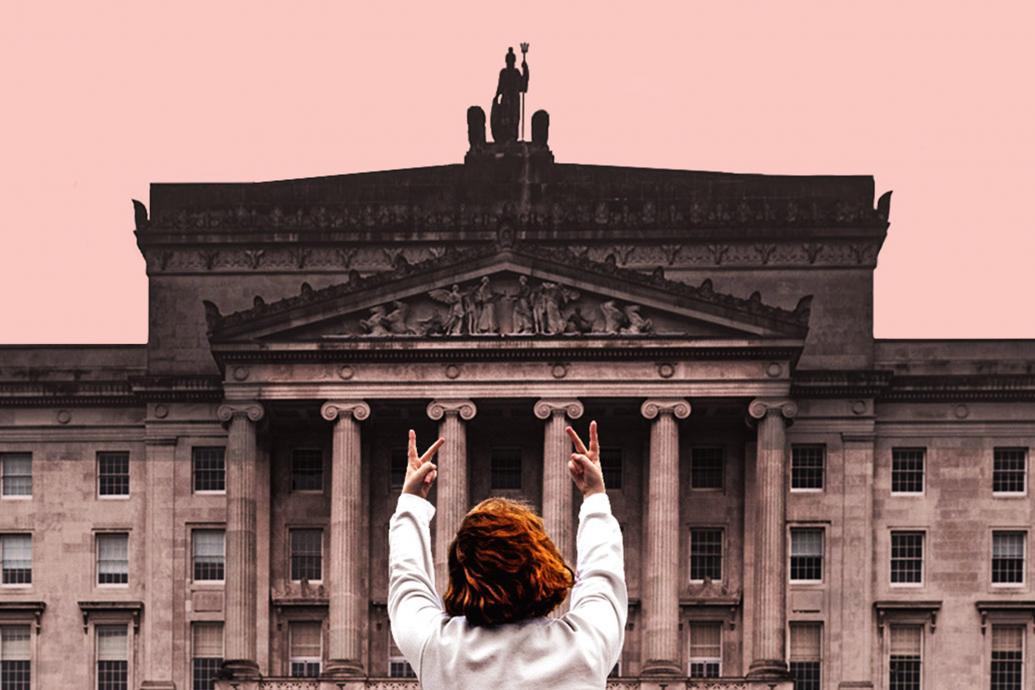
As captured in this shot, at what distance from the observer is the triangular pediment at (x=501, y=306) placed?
86688 mm

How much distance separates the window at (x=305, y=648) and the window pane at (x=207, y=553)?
4.19 metres

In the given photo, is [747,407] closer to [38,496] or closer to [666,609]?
[666,609]

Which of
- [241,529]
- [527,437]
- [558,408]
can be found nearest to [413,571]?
[558,408]

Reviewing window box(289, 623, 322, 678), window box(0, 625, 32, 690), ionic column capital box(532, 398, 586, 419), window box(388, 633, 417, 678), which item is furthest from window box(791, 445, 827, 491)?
window box(0, 625, 32, 690)

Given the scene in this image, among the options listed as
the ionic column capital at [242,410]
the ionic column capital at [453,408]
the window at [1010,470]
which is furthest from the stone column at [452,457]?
the window at [1010,470]

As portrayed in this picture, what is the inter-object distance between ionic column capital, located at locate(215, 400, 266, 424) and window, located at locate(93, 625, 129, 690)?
9268 millimetres

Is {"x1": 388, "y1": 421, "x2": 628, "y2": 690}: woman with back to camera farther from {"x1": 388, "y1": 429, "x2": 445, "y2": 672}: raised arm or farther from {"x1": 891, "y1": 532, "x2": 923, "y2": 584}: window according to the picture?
{"x1": 891, "y1": 532, "x2": 923, "y2": 584}: window

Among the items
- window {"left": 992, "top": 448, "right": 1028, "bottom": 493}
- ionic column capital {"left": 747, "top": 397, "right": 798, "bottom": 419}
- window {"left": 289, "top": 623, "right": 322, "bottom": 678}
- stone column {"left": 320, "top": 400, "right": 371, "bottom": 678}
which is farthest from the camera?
window {"left": 992, "top": 448, "right": 1028, "bottom": 493}

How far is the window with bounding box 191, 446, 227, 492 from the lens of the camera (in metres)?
92.4

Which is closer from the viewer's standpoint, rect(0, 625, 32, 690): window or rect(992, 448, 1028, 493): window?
rect(992, 448, 1028, 493): window

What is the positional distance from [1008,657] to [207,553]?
29.0m

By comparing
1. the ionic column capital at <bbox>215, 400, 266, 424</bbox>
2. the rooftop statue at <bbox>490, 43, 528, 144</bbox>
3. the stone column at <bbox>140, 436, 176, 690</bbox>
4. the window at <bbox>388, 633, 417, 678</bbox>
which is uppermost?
the rooftop statue at <bbox>490, 43, 528, 144</bbox>

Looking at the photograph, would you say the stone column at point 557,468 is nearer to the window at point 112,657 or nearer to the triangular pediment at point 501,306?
the triangular pediment at point 501,306

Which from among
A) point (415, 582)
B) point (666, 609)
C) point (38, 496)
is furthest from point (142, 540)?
point (415, 582)
